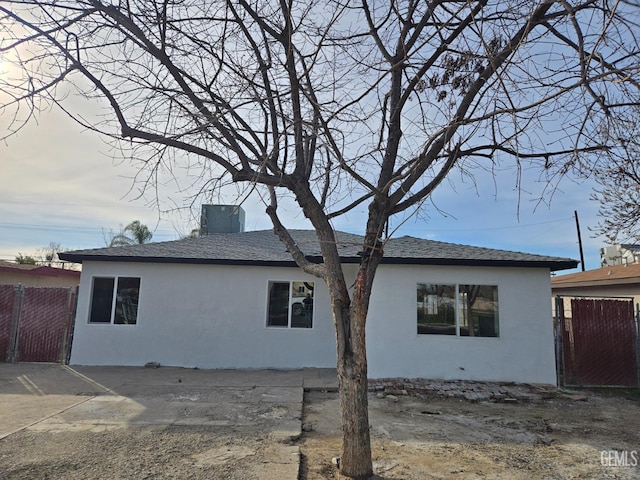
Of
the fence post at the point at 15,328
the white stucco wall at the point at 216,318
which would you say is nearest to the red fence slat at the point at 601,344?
the white stucco wall at the point at 216,318

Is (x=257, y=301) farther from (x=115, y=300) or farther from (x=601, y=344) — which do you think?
(x=601, y=344)

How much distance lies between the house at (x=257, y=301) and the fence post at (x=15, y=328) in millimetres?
1460

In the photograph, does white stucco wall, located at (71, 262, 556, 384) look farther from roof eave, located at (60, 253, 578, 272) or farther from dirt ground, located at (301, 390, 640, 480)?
dirt ground, located at (301, 390, 640, 480)

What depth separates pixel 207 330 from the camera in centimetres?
982

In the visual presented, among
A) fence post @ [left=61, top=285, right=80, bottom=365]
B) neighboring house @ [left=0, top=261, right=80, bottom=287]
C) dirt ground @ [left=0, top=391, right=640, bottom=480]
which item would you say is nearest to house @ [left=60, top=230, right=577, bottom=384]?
fence post @ [left=61, top=285, right=80, bottom=365]

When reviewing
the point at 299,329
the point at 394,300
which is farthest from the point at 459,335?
the point at 299,329

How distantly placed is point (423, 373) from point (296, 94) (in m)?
6.46

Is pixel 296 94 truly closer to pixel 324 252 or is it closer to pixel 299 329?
pixel 324 252

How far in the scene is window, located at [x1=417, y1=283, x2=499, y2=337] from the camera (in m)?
8.75

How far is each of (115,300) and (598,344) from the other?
36.7 ft

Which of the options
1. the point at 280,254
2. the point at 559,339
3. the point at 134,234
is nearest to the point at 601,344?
the point at 559,339

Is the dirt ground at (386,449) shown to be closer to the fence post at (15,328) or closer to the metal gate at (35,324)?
the metal gate at (35,324)

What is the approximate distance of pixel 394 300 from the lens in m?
8.84

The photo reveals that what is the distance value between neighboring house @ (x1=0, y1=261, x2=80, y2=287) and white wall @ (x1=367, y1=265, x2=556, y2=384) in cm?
1390
